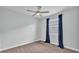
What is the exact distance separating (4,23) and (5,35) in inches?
11.4

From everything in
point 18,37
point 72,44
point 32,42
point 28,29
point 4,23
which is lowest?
point 72,44

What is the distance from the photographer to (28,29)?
1573 mm

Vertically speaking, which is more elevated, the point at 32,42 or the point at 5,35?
the point at 5,35

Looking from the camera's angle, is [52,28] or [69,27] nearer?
[52,28]

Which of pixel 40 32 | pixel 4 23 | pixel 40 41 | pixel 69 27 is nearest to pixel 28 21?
pixel 40 32

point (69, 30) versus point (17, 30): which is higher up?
point (17, 30)

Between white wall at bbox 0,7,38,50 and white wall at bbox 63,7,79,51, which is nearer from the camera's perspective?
white wall at bbox 0,7,38,50

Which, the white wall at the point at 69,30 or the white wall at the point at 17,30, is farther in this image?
the white wall at the point at 69,30

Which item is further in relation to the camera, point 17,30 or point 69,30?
point 69,30

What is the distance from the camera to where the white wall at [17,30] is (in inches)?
63.4

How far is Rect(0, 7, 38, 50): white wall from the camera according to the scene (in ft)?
5.28

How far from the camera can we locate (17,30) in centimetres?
167
